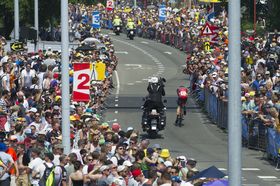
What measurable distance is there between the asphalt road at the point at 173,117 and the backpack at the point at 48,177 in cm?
725

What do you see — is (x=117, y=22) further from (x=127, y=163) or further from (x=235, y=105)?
(x=235, y=105)

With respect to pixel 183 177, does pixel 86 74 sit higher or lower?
higher

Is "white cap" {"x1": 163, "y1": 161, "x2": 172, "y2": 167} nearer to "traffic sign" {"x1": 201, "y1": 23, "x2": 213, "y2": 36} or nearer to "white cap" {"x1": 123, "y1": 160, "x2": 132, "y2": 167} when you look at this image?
"white cap" {"x1": 123, "y1": 160, "x2": 132, "y2": 167}

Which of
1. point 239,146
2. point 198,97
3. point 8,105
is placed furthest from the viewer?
point 198,97

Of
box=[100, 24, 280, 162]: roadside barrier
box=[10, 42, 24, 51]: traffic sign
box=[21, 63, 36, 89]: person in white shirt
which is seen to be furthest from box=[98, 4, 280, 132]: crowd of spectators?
box=[10, 42, 24, 51]: traffic sign

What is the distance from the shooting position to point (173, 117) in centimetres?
4072

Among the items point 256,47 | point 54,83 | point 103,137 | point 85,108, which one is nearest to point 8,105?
point 85,108

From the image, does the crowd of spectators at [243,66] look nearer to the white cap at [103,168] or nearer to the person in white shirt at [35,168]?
the person in white shirt at [35,168]

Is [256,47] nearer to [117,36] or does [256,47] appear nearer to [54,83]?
[54,83]

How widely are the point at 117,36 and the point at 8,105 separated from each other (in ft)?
191

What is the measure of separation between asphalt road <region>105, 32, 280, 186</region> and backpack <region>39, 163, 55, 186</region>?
7249 millimetres

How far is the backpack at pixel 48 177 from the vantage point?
1900 cm

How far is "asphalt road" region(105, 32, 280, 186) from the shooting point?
94.9 feet

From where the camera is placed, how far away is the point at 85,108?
3170cm
